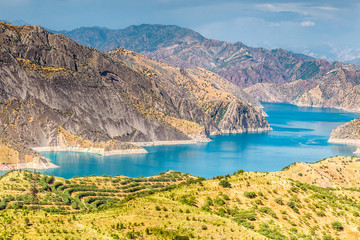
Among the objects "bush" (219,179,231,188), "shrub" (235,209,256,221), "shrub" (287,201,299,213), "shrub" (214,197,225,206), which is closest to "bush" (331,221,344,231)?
"shrub" (287,201,299,213)

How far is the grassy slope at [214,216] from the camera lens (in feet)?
147

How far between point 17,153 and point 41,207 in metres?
98.1

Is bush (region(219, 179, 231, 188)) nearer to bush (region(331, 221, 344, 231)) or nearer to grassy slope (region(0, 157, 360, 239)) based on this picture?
grassy slope (region(0, 157, 360, 239))

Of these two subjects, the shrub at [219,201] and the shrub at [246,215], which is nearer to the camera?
the shrub at [246,215]

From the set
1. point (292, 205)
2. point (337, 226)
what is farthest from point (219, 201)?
point (337, 226)

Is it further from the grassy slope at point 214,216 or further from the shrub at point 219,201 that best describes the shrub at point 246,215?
the shrub at point 219,201

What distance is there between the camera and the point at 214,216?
176 ft

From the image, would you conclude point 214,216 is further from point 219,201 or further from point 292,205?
point 292,205

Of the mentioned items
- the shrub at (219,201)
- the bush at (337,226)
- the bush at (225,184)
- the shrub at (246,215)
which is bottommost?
the bush at (337,226)

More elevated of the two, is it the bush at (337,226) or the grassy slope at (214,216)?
the grassy slope at (214,216)

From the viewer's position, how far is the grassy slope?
147ft

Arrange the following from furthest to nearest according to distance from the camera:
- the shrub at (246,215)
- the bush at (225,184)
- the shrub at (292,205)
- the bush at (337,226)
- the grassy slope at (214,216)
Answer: the bush at (225,184)
the shrub at (292,205)
the bush at (337,226)
the shrub at (246,215)
the grassy slope at (214,216)

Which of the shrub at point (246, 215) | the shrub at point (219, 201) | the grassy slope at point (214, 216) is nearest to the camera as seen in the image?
the grassy slope at point (214, 216)

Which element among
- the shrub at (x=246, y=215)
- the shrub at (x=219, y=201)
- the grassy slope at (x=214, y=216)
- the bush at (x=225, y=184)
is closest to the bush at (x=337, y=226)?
the grassy slope at (x=214, y=216)
